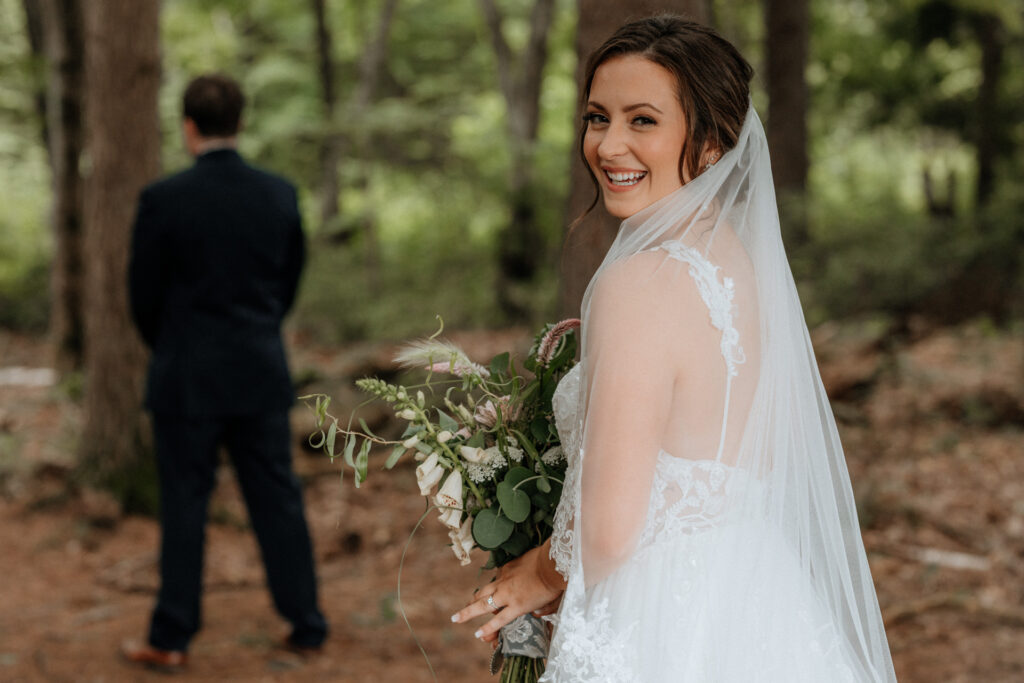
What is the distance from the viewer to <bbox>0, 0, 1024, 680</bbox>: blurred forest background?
6.32 m

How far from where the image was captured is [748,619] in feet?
6.25

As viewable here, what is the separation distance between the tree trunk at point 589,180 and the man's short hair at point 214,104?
4.98ft

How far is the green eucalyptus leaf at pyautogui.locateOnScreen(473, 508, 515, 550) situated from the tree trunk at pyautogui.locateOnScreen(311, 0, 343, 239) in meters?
13.0

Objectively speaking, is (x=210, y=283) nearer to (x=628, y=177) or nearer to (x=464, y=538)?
(x=464, y=538)

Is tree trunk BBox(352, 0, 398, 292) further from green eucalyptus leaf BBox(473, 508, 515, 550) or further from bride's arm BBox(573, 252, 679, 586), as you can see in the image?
bride's arm BBox(573, 252, 679, 586)

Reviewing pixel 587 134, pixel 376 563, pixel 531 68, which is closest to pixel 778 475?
pixel 587 134

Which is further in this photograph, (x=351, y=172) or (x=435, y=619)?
(x=351, y=172)

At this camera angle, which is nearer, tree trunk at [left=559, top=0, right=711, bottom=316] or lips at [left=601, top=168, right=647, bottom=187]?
lips at [left=601, top=168, right=647, bottom=187]

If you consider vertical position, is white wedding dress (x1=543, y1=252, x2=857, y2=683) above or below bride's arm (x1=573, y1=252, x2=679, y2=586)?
below

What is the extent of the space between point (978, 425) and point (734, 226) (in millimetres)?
6626

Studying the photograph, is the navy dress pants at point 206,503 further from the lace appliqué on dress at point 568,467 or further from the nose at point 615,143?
the nose at point 615,143

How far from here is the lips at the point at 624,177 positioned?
1951 mm

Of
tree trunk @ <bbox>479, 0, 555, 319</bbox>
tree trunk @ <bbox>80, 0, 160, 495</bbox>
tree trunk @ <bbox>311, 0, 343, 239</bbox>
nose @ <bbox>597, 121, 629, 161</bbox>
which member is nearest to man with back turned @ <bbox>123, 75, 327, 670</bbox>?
tree trunk @ <bbox>80, 0, 160, 495</bbox>

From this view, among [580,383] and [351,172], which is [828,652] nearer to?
[580,383]
